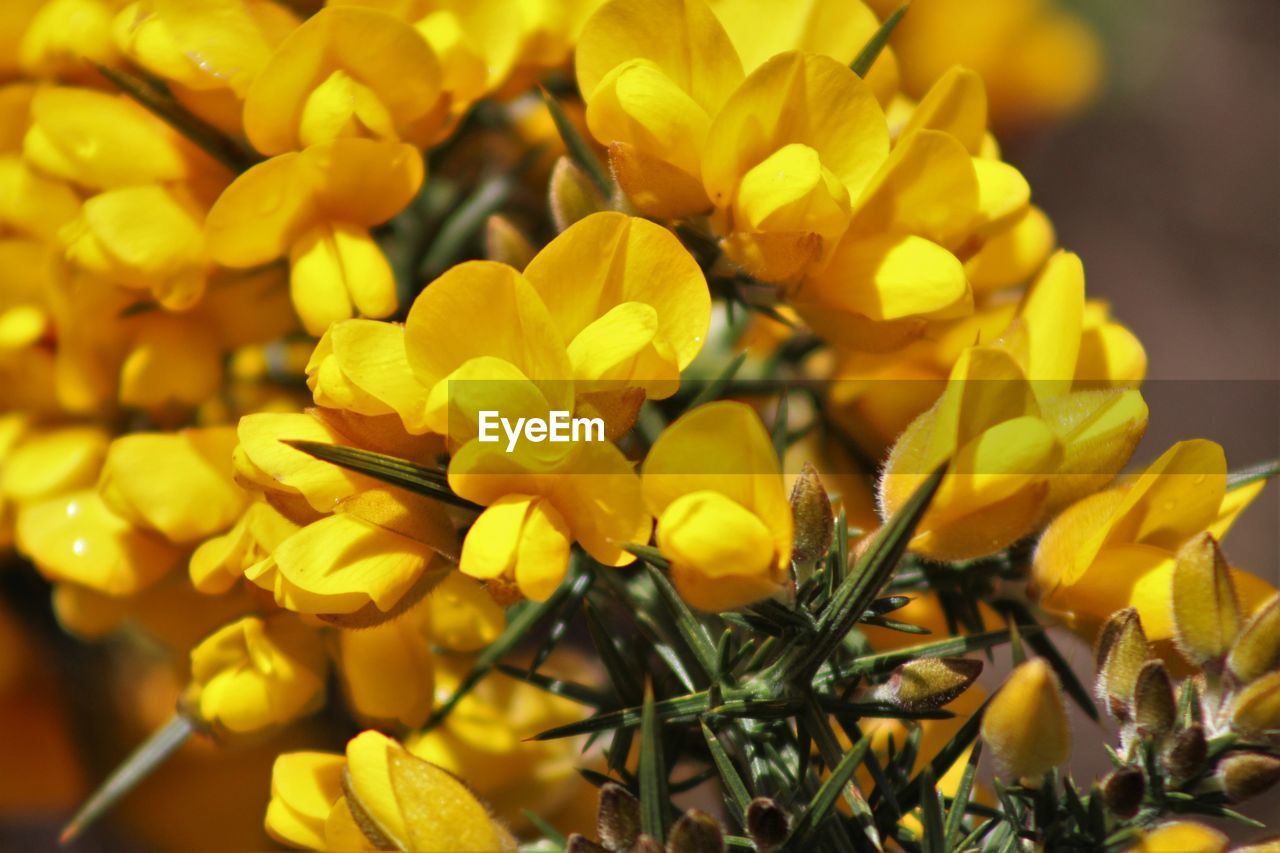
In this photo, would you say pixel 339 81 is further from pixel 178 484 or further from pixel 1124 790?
pixel 1124 790

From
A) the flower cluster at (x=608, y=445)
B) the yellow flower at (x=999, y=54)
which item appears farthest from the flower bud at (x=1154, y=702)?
the yellow flower at (x=999, y=54)

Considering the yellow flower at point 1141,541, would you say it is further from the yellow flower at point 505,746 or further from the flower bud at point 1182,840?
the yellow flower at point 505,746

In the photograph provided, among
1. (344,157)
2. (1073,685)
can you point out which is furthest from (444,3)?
(1073,685)

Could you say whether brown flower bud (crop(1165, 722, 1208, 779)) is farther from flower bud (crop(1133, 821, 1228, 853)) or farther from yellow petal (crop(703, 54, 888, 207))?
yellow petal (crop(703, 54, 888, 207))

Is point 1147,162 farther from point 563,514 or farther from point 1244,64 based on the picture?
point 563,514

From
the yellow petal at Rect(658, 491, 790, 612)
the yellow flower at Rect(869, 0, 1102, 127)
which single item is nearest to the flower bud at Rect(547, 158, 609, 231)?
the yellow petal at Rect(658, 491, 790, 612)

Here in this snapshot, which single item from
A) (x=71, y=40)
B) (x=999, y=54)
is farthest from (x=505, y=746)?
(x=999, y=54)

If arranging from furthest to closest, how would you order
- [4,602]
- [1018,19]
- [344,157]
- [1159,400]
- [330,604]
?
[1159,400] → [1018,19] → [4,602] → [344,157] → [330,604]
